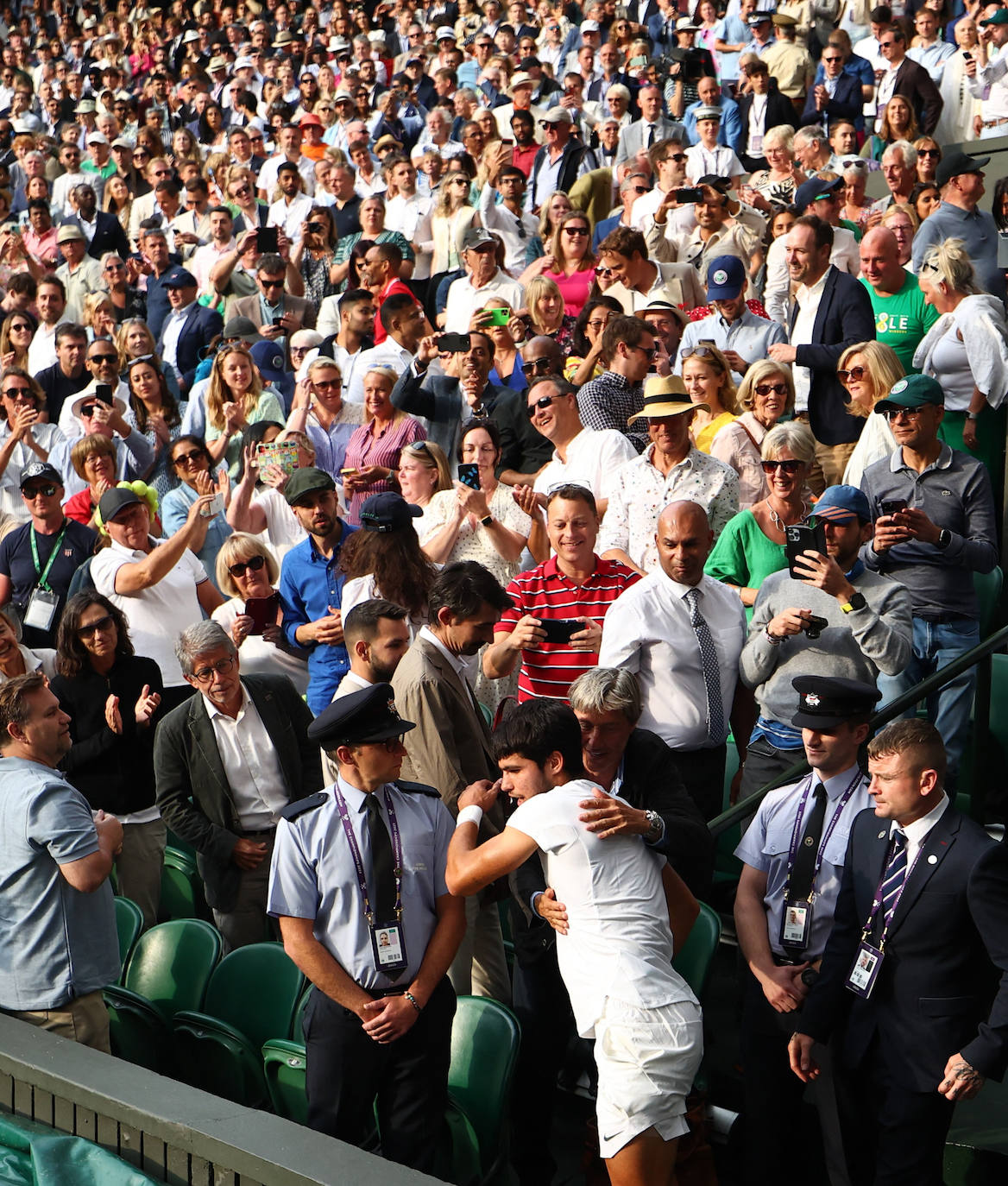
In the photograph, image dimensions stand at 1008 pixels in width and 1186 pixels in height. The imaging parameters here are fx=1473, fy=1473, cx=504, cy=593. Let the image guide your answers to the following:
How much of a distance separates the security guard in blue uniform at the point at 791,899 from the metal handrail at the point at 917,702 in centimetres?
24

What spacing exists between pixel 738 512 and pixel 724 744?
118 cm

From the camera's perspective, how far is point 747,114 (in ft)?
38.8

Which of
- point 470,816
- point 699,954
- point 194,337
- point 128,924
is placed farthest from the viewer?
point 194,337

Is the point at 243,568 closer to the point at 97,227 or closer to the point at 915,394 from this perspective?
the point at 915,394

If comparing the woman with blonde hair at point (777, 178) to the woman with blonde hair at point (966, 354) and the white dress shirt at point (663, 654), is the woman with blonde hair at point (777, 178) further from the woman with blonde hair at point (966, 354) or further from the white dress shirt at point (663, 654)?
the white dress shirt at point (663, 654)

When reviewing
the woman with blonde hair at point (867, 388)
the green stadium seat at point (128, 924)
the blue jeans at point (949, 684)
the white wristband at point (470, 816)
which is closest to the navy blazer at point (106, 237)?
the woman with blonde hair at point (867, 388)

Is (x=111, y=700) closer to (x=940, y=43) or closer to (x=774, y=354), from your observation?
(x=774, y=354)

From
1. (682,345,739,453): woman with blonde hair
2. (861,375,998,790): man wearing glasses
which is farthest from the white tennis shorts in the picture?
(682,345,739,453): woman with blonde hair

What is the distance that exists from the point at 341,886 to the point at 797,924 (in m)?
1.29

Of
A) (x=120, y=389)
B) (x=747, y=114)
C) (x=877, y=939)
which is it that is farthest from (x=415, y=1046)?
(x=747, y=114)

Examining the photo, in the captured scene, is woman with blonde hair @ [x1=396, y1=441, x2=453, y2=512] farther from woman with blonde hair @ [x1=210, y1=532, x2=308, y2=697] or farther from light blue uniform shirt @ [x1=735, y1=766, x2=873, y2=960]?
light blue uniform shirt @ [x1=735, y1=766, x2=873, y2=960]

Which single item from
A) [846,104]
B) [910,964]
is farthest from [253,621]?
[846,104]

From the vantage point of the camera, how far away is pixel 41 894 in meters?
3.94

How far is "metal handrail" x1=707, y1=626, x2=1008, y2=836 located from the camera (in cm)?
450
